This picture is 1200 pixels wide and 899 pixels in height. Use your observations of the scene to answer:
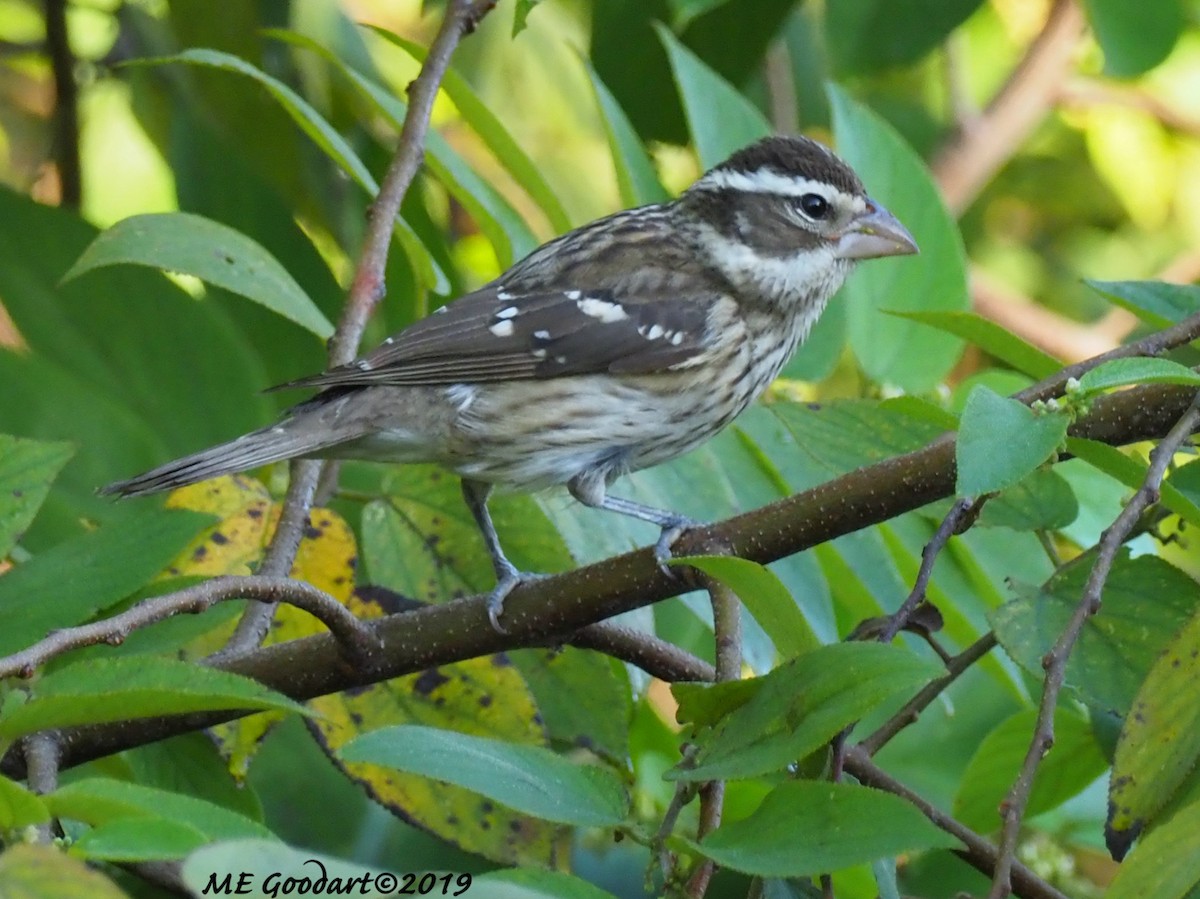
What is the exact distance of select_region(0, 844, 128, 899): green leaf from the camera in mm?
1280

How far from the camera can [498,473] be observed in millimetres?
3500

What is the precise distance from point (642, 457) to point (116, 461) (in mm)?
1134

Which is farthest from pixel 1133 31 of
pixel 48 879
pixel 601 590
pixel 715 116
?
pixel 48 879

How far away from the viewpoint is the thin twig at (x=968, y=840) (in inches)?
82.7

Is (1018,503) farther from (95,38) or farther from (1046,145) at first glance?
(1046,145)

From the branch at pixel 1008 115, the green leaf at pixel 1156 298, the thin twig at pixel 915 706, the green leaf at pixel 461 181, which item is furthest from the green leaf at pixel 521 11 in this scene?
the branch at pixel 1008 115

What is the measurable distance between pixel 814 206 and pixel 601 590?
1.89m

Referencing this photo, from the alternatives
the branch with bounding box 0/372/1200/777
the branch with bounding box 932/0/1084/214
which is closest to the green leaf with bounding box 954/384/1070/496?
the branch with bounding box 0/372/1200/777

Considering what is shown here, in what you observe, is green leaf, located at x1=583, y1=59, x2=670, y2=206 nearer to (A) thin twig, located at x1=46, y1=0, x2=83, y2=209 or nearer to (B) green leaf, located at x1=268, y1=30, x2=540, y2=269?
(B) green leaf, located at x1=268, y1=30, x2=540, y2=269

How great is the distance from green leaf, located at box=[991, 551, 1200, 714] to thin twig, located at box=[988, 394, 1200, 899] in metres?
0.06

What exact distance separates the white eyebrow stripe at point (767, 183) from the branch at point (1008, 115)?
6.20ft

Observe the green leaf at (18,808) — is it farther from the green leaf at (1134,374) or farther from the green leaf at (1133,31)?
the green leaf at (1133,31)

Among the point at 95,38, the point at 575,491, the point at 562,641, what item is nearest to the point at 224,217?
the point at 575,491

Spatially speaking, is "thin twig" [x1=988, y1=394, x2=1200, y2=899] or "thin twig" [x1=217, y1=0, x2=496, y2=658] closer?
"thin twig" [x1=988, y1=394, x2=1200, y2=899]
